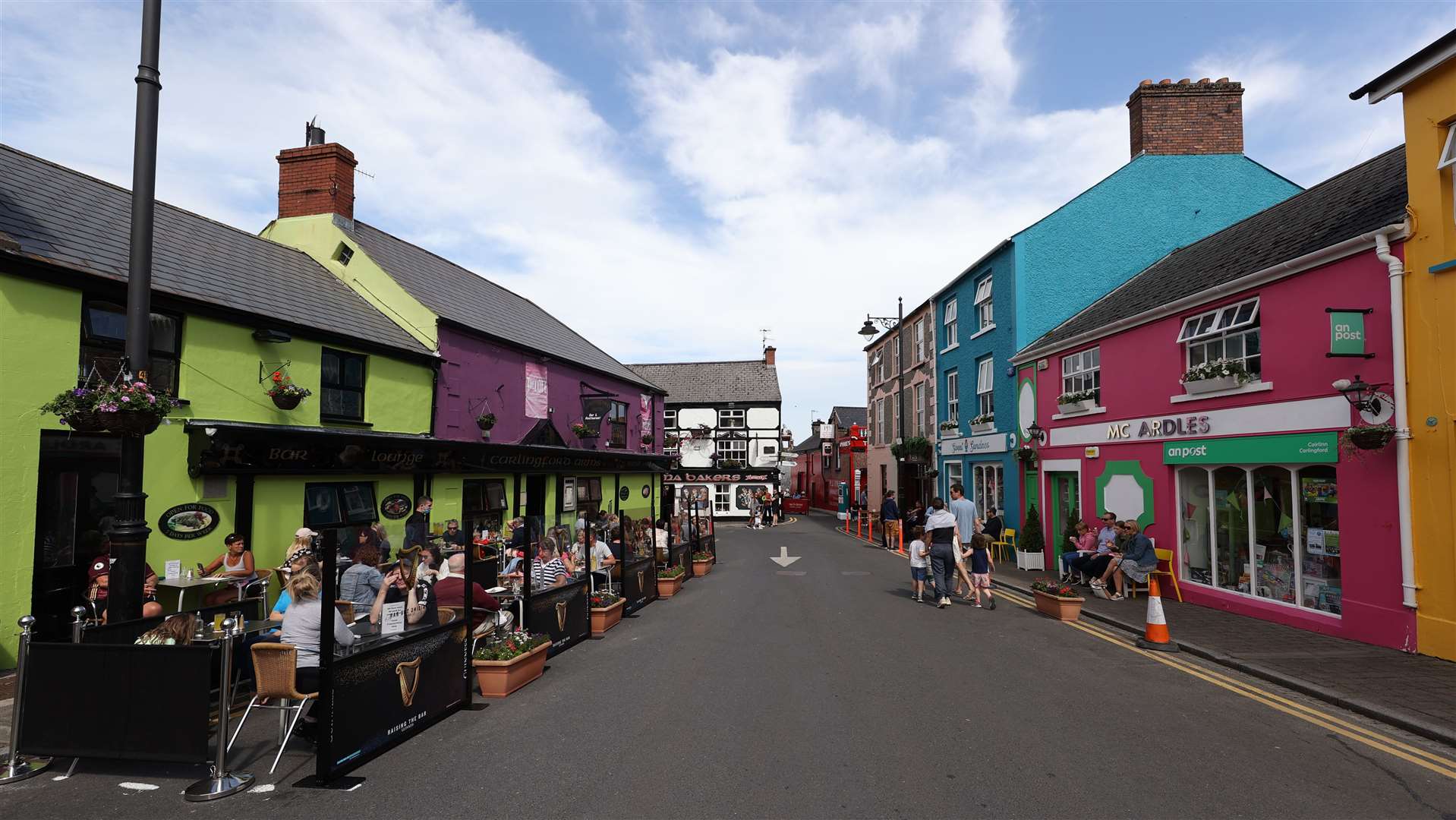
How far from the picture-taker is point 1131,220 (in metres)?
20.0

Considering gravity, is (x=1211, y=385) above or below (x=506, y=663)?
above

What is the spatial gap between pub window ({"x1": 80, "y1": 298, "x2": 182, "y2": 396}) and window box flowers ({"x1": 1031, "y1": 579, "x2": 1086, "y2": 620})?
1276 centimetres

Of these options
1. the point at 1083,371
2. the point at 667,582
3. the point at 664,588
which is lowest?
the point at 664,588

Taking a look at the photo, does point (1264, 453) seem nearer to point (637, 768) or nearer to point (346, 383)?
point (637, 768)

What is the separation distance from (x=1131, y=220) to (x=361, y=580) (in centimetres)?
2077

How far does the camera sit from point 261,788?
5.20 meters

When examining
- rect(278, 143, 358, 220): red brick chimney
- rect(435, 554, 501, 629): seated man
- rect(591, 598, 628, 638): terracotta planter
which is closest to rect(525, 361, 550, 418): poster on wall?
rect(278, 143, 358, 220): red brick chimney

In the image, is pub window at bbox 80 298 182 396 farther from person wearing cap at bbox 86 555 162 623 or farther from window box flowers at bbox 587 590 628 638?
window box flowers at bbox 587 590 628 638

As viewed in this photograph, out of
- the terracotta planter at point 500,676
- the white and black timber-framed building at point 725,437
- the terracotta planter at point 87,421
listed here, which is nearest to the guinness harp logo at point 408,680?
the terracotta planter at point 500,676

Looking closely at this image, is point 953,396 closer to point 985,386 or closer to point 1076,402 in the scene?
point 985,386

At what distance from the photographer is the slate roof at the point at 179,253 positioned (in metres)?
9.05

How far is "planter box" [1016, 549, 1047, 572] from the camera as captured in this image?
59.8 feet

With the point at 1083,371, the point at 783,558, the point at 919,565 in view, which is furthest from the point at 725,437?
the point at 919,565

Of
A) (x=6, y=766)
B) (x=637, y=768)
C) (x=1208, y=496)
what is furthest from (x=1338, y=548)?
(x=6, y=766)
